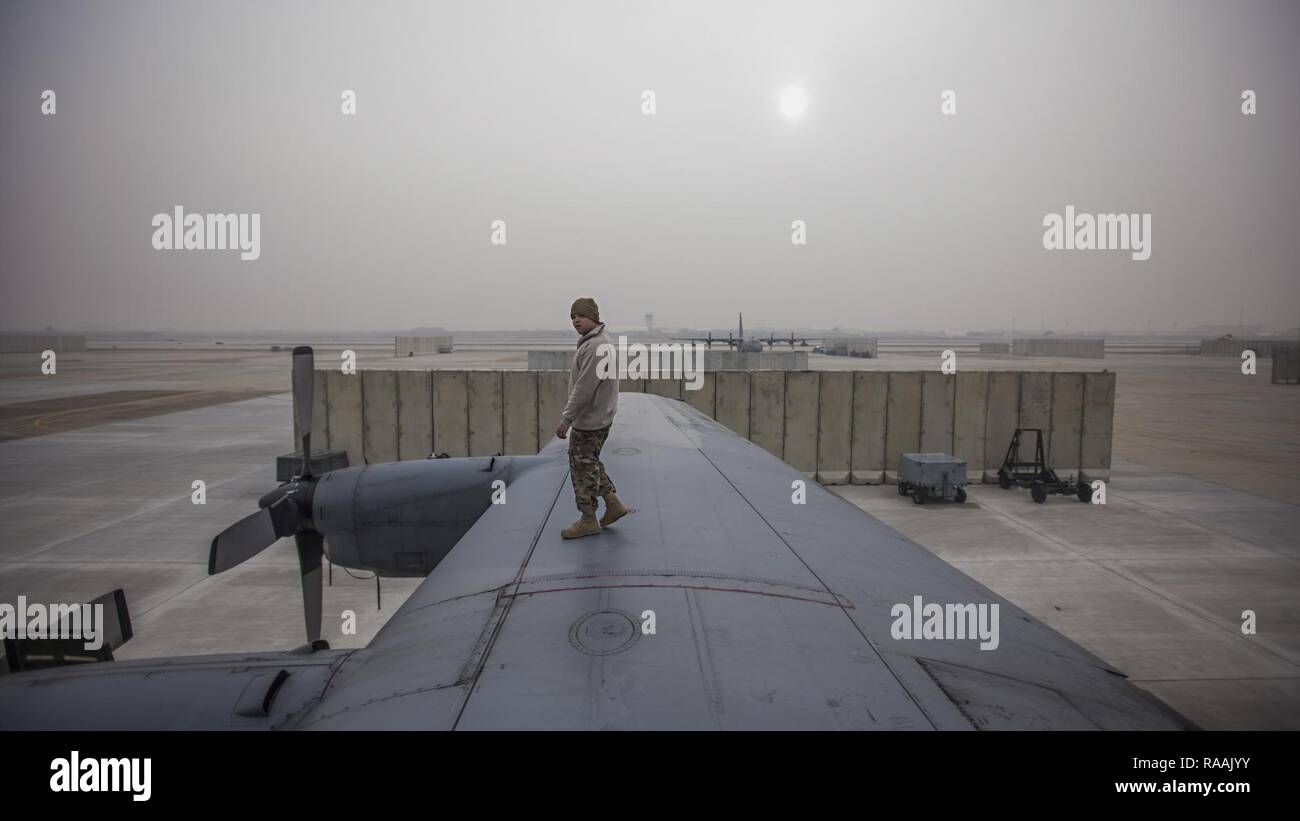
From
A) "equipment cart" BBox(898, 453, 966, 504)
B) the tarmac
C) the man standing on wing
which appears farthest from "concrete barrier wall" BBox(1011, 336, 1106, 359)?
the man standing on wing

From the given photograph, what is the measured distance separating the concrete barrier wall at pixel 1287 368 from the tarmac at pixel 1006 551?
3234 cm

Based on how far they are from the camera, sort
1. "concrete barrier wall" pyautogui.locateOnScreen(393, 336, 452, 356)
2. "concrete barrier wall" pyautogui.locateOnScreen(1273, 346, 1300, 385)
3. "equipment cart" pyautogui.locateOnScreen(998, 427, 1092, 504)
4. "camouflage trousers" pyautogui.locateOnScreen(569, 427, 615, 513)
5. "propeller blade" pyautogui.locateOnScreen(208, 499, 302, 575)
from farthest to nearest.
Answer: "concrete barrier wall" pyautogui.locateOnScreen(393, 336, 452, 356), "concrete barrier wall" pyautogui.locateOnScreen(1273, 346, 1300, 385), "equipment cart" pyautogui.locateOnScreen(998, 427, 1092, 504), "propeller blade" pyautogui.locateOnScreen(208, 499, 302, 575), "camouflage trousers" pyautogui.locateOnScreen(569, 427, 615, 513)

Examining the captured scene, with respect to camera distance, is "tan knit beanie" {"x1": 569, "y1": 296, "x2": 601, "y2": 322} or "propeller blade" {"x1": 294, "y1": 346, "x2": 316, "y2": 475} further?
"propeller blade" {"x1": 294, "y1": 346, "x2": 316, "y2": 475}

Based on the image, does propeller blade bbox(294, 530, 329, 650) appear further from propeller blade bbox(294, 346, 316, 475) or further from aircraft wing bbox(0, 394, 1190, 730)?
aircraft wing bbox(0, 394, 1190, 730)

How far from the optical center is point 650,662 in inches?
111

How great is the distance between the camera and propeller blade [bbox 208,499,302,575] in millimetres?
5602

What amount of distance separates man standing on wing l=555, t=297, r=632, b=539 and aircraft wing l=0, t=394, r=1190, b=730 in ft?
0.53
